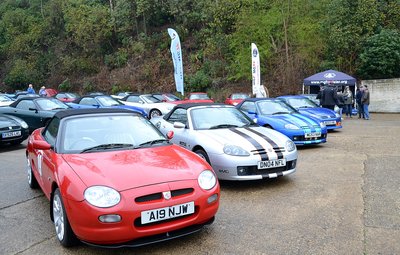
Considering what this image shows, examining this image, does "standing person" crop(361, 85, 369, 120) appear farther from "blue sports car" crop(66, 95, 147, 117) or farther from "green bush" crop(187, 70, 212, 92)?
"green bush" crop(187, 70, 212, 92)

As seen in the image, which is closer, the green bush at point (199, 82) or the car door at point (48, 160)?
the car door at point (48, 160)

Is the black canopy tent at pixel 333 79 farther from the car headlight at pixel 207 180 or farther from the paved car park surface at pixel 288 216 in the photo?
the car headlight at pixel 207 180

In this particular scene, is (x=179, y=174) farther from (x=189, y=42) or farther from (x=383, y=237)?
(x=189, y=42)

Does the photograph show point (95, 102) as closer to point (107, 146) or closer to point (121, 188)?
point (107, 146)

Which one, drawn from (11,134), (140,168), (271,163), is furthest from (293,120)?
(11,134)

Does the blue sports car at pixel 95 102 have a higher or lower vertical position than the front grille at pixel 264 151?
higher

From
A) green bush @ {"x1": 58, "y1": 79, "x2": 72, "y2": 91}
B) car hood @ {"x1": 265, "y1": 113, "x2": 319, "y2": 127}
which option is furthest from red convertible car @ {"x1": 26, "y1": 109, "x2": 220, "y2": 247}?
green bush @ {"x1": 58, "y1": 79, "x2": 72, "y2": 91}

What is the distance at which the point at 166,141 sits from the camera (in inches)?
191

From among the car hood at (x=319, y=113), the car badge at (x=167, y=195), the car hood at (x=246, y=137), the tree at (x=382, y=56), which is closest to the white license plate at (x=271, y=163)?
the car hood at (x=246, y=137)

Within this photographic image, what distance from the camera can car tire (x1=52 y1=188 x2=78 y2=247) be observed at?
3668 mm

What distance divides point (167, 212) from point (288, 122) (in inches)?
248

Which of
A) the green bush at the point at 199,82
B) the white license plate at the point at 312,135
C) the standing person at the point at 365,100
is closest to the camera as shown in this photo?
the white license plate at the point at 312,135

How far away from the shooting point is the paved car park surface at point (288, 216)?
3736 mm

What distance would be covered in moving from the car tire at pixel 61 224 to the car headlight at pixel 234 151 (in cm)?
265
